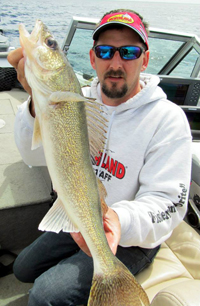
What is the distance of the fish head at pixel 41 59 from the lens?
1339 mm

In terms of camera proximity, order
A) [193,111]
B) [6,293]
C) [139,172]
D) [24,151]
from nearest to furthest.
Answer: [139,172], [24,151], [6,293], [193,111]

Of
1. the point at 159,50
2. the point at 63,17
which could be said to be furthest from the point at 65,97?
the point at 63,17

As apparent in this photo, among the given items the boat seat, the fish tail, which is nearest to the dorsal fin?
the fish tail

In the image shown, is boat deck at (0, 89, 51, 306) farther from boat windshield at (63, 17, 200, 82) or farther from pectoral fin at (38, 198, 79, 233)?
boat windshield at (63, 17, 200, 82)

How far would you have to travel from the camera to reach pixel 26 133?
2055 millimetres

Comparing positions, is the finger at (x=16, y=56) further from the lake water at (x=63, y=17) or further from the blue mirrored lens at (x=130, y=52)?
the lake water at (x=63, y=17)

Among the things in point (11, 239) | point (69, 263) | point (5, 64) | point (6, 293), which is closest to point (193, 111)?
point (69, 263)

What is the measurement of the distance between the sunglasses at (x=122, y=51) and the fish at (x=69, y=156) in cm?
85

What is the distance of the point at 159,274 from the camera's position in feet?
6.67

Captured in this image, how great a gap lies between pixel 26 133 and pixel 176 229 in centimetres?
164

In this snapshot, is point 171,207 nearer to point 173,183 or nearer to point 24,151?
point 173,183

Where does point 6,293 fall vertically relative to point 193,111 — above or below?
below

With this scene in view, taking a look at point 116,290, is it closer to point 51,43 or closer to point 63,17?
point 51,43

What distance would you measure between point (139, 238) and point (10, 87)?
5.60 metres
